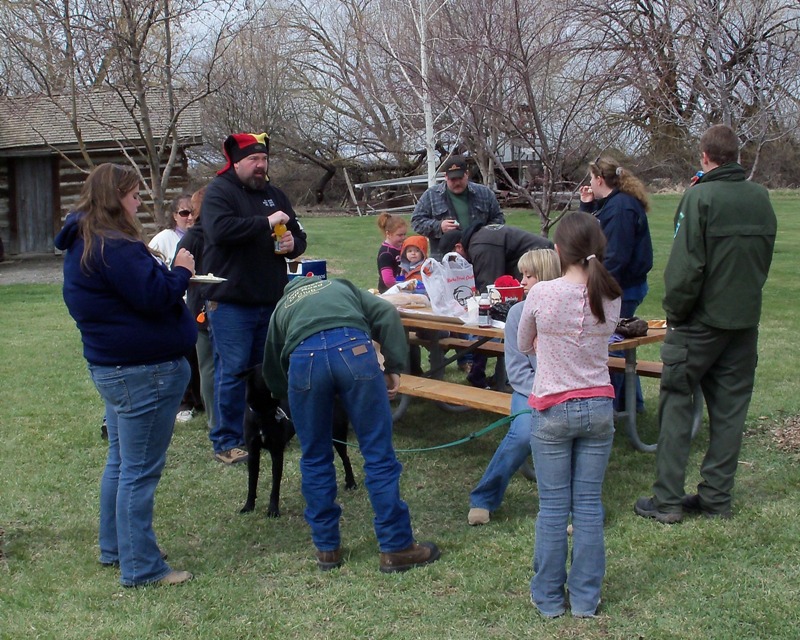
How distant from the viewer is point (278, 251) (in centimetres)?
540

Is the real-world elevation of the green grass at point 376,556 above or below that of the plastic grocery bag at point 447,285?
below

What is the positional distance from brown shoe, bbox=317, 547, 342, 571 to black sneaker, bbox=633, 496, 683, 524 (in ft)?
5.18

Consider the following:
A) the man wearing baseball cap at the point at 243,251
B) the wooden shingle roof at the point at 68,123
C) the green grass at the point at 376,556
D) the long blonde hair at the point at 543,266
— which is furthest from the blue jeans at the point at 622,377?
the wooden shingle roof at the point at 68,123

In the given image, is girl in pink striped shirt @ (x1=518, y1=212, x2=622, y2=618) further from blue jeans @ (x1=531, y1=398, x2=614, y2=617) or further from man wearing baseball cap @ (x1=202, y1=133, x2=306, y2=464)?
man wearing baseball cap @ (x1=202, y1=133, x2=306, y2=464)

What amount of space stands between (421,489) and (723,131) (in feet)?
8.38

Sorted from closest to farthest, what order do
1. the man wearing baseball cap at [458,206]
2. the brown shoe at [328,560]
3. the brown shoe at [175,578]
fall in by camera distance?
the brown shoe at [175,578], the brown shoe at [328,560], the man wearing baseball cap at [458,206]

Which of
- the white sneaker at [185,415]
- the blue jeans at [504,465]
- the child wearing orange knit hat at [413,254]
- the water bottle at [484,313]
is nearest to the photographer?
the blue jeans at [504,465]

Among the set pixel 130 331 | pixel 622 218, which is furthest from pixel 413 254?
pixel 130 331

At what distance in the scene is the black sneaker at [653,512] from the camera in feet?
14.3

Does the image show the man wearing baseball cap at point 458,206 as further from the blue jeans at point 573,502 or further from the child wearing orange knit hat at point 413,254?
the blue jeans at point 573,502

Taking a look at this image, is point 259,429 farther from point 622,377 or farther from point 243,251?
point 622,377

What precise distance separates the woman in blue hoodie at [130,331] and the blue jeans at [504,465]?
1.59 metres

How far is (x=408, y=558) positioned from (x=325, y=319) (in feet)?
3.76

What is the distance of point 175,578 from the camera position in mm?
3908
